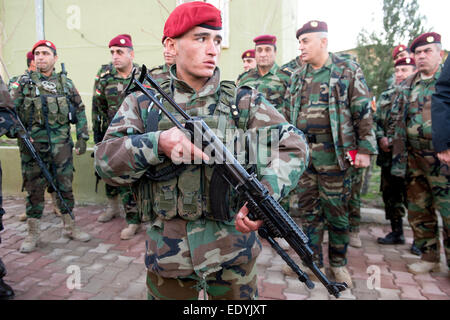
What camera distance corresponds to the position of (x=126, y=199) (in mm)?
4453

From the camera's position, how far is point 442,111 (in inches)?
93.7

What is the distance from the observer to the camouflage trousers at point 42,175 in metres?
4.07

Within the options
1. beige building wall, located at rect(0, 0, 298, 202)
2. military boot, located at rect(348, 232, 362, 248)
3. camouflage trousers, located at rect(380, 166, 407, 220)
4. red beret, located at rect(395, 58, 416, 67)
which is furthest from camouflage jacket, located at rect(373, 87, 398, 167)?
beige building wall, located at rect(0, 0, 298, 202)

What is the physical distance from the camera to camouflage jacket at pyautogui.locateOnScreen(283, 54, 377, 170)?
306 centimetres

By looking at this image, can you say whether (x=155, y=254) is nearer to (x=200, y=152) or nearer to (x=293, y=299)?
(x=200, y=152)

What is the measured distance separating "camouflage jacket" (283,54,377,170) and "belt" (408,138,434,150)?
76 cm

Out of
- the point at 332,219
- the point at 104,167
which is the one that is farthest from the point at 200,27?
the point at 332,219

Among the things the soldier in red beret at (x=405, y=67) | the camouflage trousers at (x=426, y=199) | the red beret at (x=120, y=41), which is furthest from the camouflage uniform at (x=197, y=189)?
the soldier in red beret at (x=405, y=67)

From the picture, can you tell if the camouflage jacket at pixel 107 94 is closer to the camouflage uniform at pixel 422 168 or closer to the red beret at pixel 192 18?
the red beret at pixel 192 18

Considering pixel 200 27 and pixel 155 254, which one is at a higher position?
pixel 200 27

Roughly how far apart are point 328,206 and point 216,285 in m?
1.90

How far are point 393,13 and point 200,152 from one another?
289 inches

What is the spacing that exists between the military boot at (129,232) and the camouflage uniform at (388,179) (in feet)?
11.2

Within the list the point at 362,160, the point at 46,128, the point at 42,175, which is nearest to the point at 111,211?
the point at 42,175
